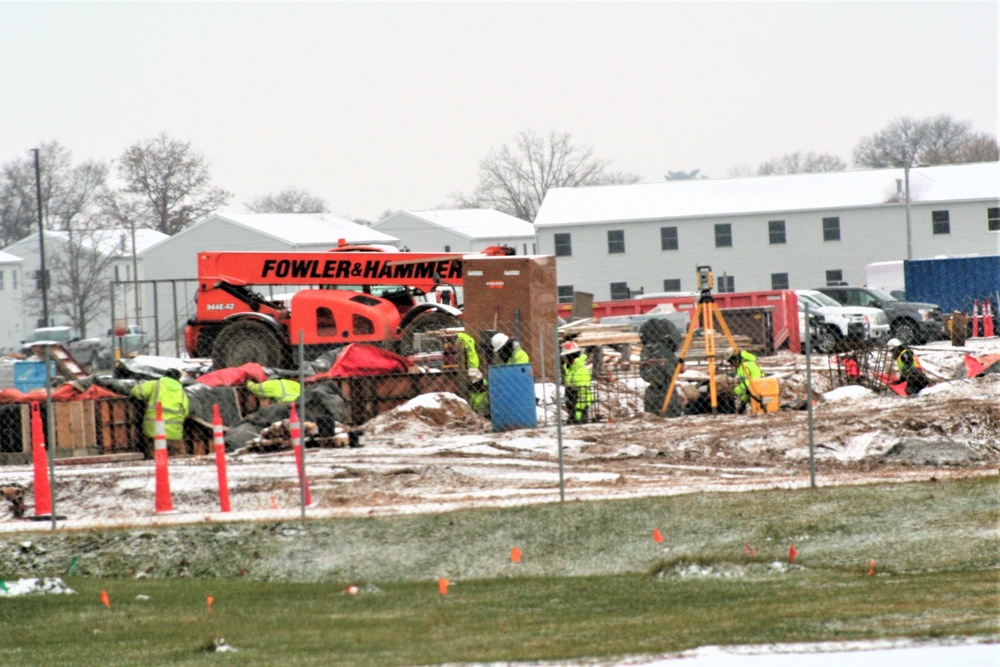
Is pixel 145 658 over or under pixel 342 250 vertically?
under

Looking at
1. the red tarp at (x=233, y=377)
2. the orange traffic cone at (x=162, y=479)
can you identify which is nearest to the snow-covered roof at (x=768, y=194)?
the red tarp at (x=233, y=377)

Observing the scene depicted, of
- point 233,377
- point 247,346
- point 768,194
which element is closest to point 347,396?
point 233,377

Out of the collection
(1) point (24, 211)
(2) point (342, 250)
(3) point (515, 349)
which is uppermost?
(1) point (24, 211)

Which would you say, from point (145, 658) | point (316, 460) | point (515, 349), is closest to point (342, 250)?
point (515, 349)

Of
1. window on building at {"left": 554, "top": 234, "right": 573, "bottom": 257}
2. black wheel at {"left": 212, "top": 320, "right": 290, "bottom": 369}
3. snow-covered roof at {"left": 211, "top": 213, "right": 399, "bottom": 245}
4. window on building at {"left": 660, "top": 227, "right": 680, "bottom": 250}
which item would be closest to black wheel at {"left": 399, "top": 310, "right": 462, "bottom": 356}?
black wheel at {"left": 212, "top": 320, "right": 290, "bottom": 369}

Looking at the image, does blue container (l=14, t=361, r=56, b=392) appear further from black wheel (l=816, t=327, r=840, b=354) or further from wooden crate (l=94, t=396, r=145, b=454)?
black wheel (l=816, t=327, r=840, b=354)

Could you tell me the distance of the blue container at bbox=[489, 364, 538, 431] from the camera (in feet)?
64.1

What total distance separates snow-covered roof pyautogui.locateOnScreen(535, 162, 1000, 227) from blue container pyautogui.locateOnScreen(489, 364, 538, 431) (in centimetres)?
4223

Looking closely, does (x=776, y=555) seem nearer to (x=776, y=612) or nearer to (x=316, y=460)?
(x=776, y=612)

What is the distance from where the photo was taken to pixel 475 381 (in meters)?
21.3

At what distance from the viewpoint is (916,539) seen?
10750mm

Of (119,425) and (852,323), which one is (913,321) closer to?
(852,323)

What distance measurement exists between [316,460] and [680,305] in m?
22.1

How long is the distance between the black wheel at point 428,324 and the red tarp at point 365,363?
9.44 ft
